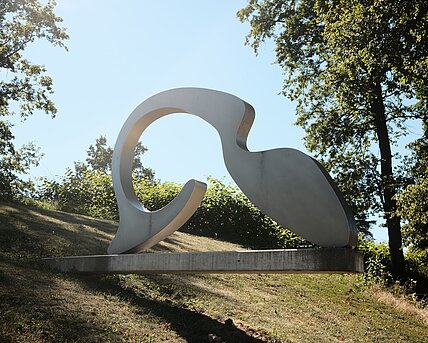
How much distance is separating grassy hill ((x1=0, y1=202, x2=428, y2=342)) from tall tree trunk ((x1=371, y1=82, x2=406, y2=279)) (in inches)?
102

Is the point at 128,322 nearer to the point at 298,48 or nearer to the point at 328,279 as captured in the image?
the point at 328,279

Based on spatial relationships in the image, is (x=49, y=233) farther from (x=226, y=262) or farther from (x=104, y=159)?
(x=104, y=159)

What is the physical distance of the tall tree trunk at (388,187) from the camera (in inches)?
528

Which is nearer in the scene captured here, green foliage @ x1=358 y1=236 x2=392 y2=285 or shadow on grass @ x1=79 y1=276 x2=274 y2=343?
shadow on grass @ x1=79 y1=276 x2=274 y2=343

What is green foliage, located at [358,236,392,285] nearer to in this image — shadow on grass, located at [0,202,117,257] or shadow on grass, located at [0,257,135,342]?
shadow on grass, located at [0,202,117,257]

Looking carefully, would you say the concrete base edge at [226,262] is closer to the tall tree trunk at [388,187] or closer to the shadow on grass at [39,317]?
the shadow on grass at [39,317]

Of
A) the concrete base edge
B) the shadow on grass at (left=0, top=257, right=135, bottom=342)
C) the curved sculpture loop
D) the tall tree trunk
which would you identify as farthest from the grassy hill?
the tall tree trunk

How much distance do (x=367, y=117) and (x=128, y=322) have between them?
1179cm

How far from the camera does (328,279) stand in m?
11.6

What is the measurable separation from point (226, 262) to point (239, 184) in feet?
2.99

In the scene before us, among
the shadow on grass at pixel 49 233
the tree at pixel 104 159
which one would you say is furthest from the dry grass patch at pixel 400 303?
the tree at pixel 104 159

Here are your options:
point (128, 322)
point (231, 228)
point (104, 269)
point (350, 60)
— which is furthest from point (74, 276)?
point (231, 228)

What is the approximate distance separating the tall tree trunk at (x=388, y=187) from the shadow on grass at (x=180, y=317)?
27.3 ft

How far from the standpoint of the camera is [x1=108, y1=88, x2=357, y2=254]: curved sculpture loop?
472cm
